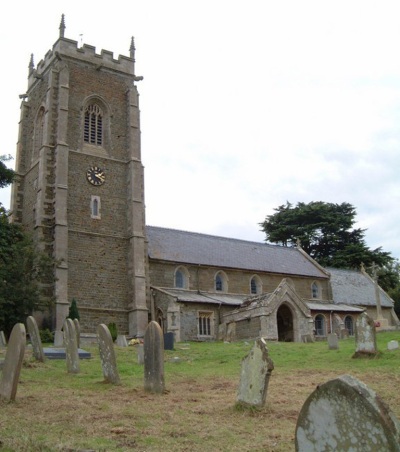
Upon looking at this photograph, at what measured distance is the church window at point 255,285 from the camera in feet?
130

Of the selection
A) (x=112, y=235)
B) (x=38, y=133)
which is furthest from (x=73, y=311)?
(x=38, y=133)

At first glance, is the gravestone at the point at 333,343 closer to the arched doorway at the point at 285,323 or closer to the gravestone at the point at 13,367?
the arched doorway at the point at 285,323

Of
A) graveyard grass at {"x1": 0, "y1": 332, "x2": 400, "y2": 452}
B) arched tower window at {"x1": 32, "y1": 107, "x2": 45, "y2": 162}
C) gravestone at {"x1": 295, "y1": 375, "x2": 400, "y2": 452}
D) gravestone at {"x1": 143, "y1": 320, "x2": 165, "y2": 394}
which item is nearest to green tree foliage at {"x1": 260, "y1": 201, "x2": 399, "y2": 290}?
arched tower window at {"x1": 32, "y1": 107, "x2": 45, "y2": 162}

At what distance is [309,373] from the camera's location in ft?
45.6

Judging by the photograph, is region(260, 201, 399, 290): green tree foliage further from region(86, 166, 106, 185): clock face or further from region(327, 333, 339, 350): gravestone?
region(327, 333, 339, 350): gravestone

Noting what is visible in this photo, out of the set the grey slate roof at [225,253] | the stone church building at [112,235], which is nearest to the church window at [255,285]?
the stone church building at [112,235]

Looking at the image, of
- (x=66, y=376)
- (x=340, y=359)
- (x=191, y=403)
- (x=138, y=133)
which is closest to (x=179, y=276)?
(x=138, y=133)

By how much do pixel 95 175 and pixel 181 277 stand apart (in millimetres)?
8928

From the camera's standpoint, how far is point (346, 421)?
4129 millimetres

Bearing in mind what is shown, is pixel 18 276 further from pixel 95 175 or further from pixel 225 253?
pixel 225 253

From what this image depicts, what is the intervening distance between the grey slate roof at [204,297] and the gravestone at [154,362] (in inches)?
814

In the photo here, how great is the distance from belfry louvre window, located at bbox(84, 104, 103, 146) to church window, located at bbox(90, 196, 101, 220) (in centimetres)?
424

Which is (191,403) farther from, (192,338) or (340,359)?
(192,338)

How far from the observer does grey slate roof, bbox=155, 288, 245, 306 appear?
32.6m
